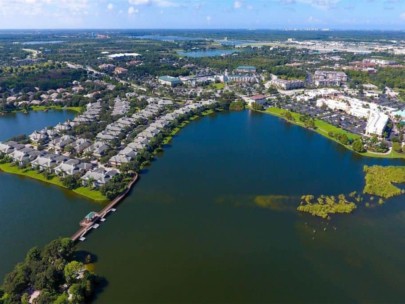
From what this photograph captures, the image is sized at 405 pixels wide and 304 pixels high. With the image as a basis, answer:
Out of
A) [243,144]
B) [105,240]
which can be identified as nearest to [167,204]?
[105,240]

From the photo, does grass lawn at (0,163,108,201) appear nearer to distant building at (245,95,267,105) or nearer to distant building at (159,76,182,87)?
distant building at (245,95,267,105)

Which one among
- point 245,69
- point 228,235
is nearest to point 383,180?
point 228,235

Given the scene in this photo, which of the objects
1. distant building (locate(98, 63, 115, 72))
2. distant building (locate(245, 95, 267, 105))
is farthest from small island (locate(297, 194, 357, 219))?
distant building (locate(98, 63, 115, 72))

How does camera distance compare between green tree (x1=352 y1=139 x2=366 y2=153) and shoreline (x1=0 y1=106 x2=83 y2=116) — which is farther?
shoreline (x1=0 y1=106 x2=83 y2=116)

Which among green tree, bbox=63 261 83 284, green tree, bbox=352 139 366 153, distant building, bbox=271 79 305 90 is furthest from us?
distant building, bbox=271 79 305 90

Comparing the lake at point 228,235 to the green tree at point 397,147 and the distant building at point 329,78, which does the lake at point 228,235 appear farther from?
the distant building at point 329,78

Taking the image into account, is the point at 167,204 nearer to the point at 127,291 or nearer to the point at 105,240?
the point at 105,240

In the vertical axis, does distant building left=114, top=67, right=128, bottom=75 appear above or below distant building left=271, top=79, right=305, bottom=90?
above
